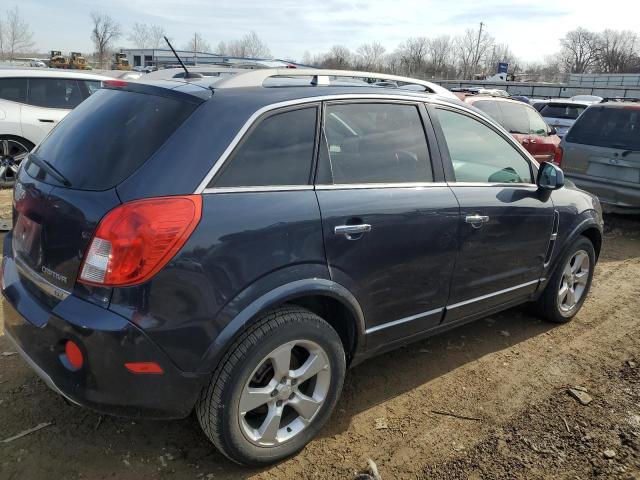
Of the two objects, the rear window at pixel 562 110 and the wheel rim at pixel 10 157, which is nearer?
the wheel rim at pixel 10 157

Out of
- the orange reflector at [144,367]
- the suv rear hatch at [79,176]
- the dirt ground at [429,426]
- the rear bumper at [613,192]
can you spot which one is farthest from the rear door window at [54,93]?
the rear bumper at [613,192]

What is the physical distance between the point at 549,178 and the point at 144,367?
9.71 feet

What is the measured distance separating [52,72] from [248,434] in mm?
7506

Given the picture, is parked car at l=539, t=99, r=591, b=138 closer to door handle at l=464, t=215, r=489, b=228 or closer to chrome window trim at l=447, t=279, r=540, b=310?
chrome window trim at l=447, t=279, r=540, b=310

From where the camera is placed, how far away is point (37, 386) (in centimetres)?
308

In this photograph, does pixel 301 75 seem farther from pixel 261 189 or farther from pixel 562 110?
pixel 562 110

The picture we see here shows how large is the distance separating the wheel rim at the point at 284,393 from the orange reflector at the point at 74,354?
2.26 ft

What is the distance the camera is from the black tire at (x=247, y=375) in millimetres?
2291

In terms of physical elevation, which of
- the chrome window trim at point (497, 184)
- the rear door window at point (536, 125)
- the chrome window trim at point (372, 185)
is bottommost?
the chrome window trim at point (497, 184)

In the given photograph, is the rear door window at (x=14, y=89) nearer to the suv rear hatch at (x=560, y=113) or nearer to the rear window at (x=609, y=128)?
the rear window at (x=609, y=128)

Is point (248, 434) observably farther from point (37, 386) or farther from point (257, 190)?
point (37, 386)

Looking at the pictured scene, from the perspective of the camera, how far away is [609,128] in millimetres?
7273

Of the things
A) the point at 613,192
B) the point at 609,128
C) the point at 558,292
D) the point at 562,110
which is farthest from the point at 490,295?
the point at 562,110

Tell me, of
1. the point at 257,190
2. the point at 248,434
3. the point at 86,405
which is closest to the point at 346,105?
the point at 257,190
